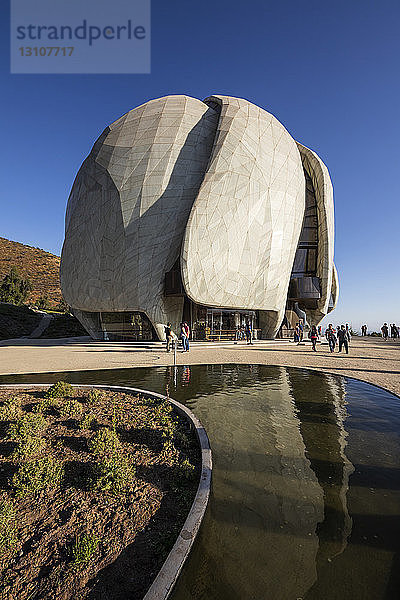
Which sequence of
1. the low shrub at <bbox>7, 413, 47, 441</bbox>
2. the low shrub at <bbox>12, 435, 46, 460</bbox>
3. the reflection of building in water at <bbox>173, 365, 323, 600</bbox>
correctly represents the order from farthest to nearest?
the low shrub at <bbox>7, 413, 47, 441</bbox>, the low shrub at <bbox>12, 435, 46, 460</bbox>, the reflection of building in water at <bbox>173, 365, 323, 600</bbox>

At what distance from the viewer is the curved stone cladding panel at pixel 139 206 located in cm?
2552

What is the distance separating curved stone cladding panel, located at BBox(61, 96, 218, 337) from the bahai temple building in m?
0.09

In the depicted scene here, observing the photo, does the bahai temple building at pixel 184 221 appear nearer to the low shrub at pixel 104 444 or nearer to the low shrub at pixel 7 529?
the low shrub at pixel 104 444

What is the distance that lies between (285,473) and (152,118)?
30.1 m

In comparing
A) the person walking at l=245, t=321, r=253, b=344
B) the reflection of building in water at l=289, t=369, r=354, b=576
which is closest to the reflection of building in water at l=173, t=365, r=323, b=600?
→ the reflection of building in water at l=289, t=369, r=354, b=576

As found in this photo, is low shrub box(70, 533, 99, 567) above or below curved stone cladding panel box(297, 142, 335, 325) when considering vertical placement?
below

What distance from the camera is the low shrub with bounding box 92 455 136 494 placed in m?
3.89

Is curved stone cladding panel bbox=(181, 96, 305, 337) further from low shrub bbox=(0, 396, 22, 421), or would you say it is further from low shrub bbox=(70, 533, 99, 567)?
low shrub bbox=(70, 533, 99, 567)

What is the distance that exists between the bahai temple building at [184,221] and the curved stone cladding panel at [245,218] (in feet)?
0.30

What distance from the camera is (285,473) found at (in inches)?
182

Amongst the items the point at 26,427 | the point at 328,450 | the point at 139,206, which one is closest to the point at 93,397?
the point at 26,427

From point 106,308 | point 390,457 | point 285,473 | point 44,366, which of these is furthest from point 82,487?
point 106,308

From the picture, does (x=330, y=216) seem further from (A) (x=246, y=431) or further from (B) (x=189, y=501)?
(B) (x=189, y=501)

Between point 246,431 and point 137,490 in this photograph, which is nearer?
point 137,490
